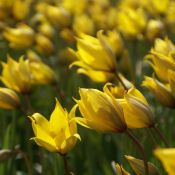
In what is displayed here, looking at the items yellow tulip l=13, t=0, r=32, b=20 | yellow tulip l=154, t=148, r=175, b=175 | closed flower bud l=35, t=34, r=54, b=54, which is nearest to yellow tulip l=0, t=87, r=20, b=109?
yellow tulip l=154, t=148, r=175, b=175

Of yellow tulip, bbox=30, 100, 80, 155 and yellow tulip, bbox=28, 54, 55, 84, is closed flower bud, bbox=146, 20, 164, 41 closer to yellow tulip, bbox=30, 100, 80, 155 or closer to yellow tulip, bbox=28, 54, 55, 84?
yellow tulip, bbox=28, 54, 55, 84

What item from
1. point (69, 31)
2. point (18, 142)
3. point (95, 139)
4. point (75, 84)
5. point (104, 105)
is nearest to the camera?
point (104, 105)

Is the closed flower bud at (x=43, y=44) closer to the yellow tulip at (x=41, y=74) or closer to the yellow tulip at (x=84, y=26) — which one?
the yellow tulip at (x=84, y=26)

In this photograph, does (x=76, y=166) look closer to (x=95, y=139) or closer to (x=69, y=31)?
(x=95, y=139)

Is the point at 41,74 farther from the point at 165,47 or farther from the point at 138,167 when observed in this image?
the point at 138,167

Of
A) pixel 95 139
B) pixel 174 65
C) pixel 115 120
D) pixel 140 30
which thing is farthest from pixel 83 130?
pixel 115 120
